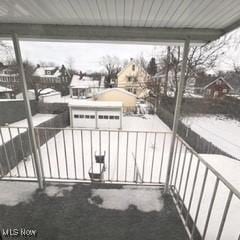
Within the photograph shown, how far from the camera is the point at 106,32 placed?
5.40ft

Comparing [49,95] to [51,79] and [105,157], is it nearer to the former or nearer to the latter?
[51,79]

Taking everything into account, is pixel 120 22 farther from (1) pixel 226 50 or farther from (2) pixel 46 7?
(1) pixel 226 50

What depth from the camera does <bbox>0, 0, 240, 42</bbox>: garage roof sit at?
115 cm

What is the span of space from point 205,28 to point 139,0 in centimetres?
77

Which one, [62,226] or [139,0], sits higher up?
[139,0]

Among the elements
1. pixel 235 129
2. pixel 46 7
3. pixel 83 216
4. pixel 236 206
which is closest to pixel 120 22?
pixel 46 7

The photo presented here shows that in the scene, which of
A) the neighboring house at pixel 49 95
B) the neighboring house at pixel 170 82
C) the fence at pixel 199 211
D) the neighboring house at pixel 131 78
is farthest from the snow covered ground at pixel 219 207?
the neighboring house at pixel 131 78

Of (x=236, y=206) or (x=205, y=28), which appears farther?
(x=236, y=206)

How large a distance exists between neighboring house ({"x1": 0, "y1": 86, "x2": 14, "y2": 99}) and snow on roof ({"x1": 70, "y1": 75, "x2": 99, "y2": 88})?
11.6ft

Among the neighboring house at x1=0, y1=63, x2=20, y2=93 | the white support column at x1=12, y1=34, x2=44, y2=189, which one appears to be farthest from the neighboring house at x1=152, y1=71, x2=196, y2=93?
the white support column at x1=12, y1=34, x2=44, y2=189

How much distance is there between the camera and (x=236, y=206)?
2.31 m

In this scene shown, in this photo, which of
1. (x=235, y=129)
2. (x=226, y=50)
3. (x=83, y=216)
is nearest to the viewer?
(x=83, y=216)

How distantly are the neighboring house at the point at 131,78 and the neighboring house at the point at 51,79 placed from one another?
4.06m

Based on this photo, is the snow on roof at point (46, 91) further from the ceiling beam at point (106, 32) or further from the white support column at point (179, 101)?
the white support column at point (179, 101)
